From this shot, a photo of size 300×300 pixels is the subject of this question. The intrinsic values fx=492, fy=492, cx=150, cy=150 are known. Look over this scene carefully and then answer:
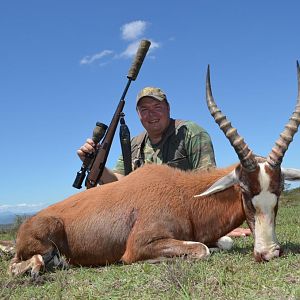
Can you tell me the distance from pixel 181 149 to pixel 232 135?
2843 millimetres

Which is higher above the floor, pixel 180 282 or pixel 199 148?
pixel 199 148

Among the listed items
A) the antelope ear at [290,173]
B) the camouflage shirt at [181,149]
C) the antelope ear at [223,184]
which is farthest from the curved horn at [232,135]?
the camouflage shirt at [181,149]

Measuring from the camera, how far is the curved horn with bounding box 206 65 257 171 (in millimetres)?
6211

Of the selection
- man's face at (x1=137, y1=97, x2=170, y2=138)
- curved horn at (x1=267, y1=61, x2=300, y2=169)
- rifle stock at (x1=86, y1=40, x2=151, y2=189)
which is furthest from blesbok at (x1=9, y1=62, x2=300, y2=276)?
man's face at (x1=137, y1=97, x2=170, y2=138)

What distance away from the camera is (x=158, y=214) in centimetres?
664

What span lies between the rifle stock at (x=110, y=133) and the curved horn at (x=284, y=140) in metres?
3.84

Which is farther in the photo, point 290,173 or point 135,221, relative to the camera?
point 135,221

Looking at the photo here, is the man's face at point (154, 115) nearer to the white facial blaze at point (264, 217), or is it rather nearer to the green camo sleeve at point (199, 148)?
the green camo sleeve at point (199, 148)

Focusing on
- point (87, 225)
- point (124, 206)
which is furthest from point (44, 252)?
point (124, 206)

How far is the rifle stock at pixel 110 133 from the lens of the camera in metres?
9.21

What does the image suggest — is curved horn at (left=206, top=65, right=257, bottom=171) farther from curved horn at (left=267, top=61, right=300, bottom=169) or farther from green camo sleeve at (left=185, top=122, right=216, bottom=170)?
green camo sleeve at (left=185, top=122, right=216, bottom=170)

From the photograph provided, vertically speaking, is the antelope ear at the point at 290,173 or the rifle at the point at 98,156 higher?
the rifle at the point at 98,156

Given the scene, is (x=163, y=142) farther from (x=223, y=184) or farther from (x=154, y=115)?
(x=223, y=184)

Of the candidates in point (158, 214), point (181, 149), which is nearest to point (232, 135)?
point (158, 214)
